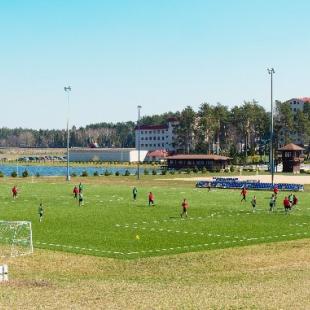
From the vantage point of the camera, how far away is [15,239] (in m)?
38.2

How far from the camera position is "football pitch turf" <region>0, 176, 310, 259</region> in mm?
37594

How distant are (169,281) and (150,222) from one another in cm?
1977

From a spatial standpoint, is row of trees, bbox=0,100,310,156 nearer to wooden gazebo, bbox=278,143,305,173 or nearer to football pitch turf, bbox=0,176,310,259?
wooden gazebo, bbox=278,143,305,173

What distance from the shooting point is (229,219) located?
49.1 m

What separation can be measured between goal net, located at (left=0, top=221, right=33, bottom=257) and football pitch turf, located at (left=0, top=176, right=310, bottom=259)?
2.54ft

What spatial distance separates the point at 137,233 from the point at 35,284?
16.1 m

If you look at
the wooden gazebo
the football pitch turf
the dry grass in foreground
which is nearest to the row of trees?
the wooden gazebo

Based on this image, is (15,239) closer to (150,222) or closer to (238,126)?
(150,222)

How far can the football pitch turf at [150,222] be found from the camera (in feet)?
123

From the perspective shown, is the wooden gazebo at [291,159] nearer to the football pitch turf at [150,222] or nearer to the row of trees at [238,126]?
the row of trees at [238,126]

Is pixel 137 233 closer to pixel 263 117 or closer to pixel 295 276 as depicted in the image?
pixel 295 276

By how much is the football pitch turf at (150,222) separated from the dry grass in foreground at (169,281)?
232 cm

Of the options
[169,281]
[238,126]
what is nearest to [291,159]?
[238,126]

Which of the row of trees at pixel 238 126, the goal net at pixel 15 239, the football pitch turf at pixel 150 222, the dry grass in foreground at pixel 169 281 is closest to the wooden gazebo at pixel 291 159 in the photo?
the row of trees at pixel 238 126
